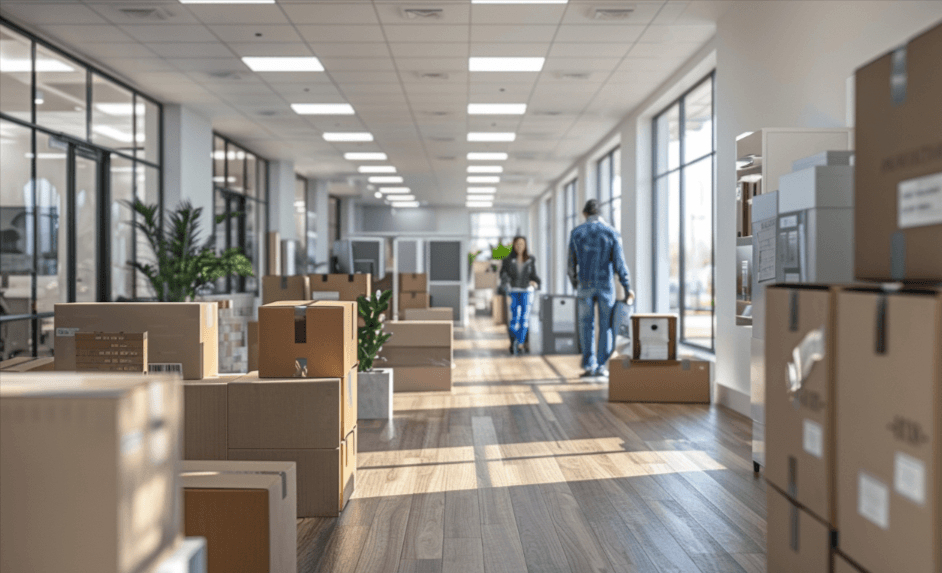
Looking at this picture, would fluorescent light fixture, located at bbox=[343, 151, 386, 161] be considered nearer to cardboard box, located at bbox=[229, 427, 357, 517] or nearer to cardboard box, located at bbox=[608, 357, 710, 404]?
cardboard box, located at bbox=[608, 357, 710, 404]

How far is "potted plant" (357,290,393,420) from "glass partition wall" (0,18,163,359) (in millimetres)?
2772

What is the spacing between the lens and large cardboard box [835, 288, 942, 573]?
1.13 meters

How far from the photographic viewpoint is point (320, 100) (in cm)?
808

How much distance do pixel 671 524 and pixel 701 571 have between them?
0.47 m

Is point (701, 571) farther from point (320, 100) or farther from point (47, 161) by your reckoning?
point (320, 100)

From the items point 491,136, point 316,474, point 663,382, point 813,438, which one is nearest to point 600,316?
point 663,382

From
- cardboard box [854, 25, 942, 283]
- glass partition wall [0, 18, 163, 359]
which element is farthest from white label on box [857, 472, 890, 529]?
glass partition wall [0, 18, 163, 359]

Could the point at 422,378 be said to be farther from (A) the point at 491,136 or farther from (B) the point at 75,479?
(B) the point at 75,479

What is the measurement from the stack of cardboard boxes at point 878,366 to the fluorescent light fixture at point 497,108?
274 inches

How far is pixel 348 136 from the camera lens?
406 inches

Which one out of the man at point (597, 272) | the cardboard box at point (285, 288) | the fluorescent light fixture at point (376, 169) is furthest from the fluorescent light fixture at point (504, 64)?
the fluorescent light fixture at point (376, 169)

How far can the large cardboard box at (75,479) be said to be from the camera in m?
0.96

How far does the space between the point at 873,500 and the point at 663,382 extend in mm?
4380

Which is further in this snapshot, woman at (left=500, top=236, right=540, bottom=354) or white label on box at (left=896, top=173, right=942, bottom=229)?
woman at (left=500, top=236, right=540, bottom=354)
